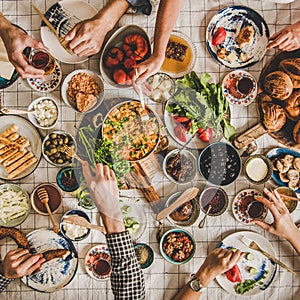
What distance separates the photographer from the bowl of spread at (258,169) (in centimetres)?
232

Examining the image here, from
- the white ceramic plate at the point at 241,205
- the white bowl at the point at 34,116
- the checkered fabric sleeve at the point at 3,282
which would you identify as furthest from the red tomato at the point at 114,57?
the checkered fabric sleeve at the point at 3,282

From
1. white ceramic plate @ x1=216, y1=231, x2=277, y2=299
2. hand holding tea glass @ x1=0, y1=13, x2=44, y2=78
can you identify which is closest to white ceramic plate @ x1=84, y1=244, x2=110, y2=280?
white ceramic plate @ x1=216, y1=231, x2=277, y2=299

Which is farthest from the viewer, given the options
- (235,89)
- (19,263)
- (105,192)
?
(235,89)

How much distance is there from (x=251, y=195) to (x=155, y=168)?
1.82 feet

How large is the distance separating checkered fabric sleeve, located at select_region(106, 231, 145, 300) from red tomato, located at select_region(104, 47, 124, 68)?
2.70ft

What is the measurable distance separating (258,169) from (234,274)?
56 centimetres

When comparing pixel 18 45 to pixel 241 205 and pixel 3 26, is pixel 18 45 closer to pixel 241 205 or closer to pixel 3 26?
pixel 3 26

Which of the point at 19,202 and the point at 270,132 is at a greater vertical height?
the point at 270,132

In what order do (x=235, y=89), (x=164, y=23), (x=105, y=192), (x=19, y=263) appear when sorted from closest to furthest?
(x=105, y=192) < (x=164, y=23) < (x=19, y=263) < (x=235, y=89)

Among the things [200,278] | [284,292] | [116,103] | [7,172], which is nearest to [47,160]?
[7,172]

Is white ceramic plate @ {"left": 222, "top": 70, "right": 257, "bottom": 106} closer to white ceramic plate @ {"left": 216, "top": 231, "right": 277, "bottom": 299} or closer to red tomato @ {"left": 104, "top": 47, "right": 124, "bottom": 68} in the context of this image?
red tomato @ {"left": 104, "top": 47, "right": 124, "bottom": 68}

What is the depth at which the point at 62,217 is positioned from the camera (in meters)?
2.31

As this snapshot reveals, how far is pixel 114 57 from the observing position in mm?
2219

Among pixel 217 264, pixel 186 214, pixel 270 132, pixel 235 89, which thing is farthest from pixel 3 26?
pixel 217 264
